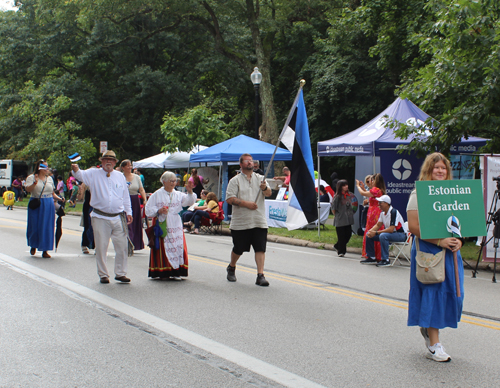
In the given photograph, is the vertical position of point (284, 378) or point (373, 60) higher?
point (373, 60)

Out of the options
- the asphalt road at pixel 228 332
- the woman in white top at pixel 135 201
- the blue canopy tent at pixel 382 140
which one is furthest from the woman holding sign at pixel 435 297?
the blue canopy tent at pixel 382 140

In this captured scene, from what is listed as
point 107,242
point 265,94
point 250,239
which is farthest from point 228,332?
point 265,94

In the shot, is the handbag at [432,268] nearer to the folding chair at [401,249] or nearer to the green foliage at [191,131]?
the folding chair at [401,249]

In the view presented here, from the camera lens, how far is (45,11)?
33.4m

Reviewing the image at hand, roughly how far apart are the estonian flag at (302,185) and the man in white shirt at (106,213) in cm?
250

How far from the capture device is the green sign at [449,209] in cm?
468

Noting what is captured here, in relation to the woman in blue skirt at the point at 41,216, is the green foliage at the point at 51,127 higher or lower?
higher

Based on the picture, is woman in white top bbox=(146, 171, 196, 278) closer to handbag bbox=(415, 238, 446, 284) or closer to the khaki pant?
the khaki pant

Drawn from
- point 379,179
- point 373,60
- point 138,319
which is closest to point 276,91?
point 373,60

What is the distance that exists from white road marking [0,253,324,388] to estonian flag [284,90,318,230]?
2818 millimetres

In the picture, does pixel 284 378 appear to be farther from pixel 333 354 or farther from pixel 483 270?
pixel 483 270

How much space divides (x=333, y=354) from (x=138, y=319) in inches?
90.0

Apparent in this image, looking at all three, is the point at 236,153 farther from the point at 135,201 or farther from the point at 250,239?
the point at 250,239

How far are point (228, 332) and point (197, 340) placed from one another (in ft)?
1.32
